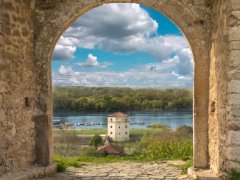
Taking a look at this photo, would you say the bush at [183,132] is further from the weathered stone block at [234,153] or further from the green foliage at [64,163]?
the weathered stone block at [234,153]

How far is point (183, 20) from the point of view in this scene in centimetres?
617

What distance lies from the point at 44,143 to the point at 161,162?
8.54 feet

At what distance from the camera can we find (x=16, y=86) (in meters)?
5.68

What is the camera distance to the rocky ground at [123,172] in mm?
6160

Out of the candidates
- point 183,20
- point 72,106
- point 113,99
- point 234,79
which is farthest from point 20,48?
point 113,99

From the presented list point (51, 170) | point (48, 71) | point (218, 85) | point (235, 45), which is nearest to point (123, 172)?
point (51, 170)

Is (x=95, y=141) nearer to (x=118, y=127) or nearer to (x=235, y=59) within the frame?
(x=118, y=127)

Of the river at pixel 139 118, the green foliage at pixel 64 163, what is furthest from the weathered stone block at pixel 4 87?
the river at pixel 139 118

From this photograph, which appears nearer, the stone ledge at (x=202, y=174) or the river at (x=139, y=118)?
the stone ledge at (x=202, y=174)

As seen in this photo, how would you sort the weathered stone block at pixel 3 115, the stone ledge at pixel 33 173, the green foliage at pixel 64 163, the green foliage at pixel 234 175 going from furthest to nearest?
the green foliage at pixel 64 163 < the stone ledge at pixel 33 173 < the weathered stone block at pixel 3 115 < the green foliage at pixel 234 175

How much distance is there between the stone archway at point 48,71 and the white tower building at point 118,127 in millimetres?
27799

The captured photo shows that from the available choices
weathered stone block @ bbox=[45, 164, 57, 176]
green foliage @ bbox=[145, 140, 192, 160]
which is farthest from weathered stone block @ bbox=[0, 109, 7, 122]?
green foliage @ bbox=[145, 140, 192, 160]

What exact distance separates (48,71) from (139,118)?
105ft

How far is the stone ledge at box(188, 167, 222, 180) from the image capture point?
5.45 m
